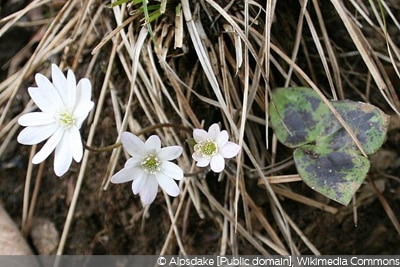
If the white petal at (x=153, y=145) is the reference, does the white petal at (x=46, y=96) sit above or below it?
above

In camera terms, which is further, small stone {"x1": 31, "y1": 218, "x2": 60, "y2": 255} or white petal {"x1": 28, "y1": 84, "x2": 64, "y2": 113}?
small stone {"x1": 31, "y1": 218, "x2": 60, "y2": 255}

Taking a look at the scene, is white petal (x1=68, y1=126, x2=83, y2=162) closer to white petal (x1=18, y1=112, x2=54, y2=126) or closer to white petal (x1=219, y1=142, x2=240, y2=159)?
white petal (x1=18, y1=112, x2=54, y2=126)

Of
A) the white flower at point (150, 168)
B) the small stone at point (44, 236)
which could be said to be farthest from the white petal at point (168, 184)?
the small stone at point (44, 236)

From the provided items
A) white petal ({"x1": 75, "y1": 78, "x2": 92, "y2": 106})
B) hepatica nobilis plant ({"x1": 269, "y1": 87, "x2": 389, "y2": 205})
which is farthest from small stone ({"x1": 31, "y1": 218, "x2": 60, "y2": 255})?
hepatica nobilis plant ({"x1": 269, "y1": 87, "x2": 389, "y2": 205})

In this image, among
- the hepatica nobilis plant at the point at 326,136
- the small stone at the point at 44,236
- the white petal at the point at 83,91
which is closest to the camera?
the white petal at the point at 83,91

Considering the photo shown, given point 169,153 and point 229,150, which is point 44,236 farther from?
point 229,150

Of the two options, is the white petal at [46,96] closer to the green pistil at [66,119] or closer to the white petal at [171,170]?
the green pistil at [66,119]
